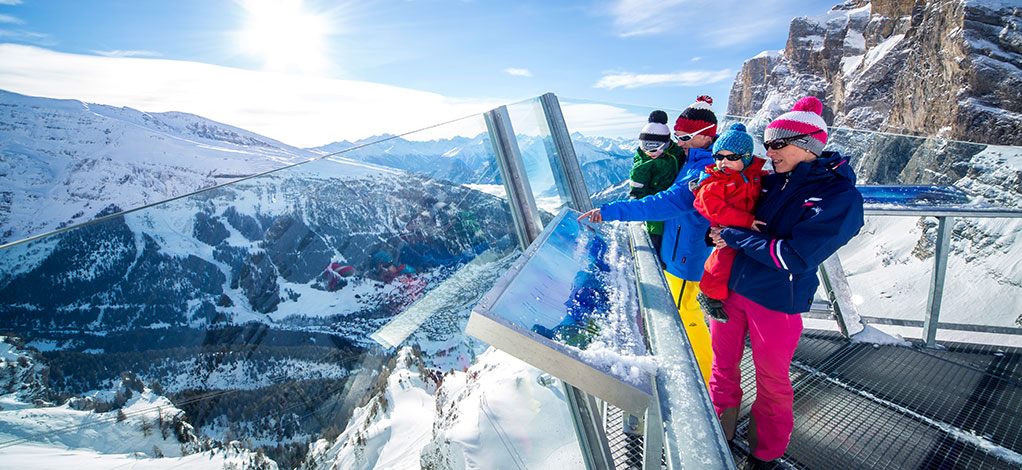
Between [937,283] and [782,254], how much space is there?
10.5 feet

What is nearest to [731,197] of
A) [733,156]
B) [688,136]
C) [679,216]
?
[733,156]

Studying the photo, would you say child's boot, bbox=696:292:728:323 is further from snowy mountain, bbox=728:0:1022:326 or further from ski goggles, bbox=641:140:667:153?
snowy mountain, bbox=728:0:1022:326

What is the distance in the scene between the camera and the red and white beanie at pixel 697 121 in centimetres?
290

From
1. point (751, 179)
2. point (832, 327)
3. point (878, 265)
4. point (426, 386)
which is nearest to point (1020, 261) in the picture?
point (878, 265)

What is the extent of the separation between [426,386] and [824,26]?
88.5m

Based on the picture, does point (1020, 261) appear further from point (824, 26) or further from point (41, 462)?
point (824, 26)

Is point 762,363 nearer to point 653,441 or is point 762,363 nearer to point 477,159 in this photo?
point 653,441

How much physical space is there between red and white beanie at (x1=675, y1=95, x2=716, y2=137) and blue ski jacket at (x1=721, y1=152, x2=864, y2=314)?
882mm

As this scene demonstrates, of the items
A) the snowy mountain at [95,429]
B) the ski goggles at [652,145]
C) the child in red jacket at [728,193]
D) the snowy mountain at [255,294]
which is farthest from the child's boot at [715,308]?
the snowy mountain at [95,429]

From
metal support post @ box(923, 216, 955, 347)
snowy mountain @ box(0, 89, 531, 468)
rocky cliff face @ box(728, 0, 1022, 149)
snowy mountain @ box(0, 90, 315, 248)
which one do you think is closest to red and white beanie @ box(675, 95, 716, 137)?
snowy mountain @ box(0, 89, 531, 468)

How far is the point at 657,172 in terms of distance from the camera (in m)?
2.91

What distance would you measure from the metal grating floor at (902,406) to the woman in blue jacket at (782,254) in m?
0.45

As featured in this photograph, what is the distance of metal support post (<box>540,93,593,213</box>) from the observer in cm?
338

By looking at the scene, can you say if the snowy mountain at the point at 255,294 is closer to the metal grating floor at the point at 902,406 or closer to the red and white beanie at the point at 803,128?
the red and white beanie at the point at 803,128
